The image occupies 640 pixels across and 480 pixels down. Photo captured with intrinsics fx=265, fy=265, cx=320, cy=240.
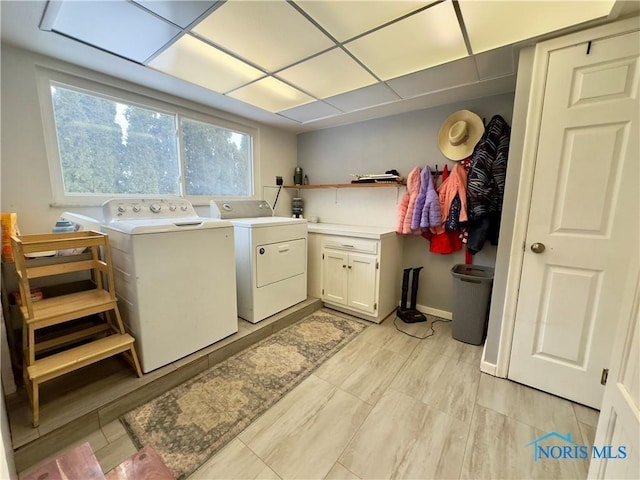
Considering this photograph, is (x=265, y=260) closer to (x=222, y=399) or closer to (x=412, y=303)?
(x=222, y=399)

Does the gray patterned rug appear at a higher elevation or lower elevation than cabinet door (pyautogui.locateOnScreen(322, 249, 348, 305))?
lower

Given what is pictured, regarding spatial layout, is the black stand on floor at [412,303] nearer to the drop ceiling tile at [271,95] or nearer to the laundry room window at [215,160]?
the drop ceiling tile at [271,95]

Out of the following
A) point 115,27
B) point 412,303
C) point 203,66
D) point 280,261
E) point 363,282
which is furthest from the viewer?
point 412,303

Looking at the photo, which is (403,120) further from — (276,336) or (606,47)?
(276,336)

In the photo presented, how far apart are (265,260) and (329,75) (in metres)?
1.63

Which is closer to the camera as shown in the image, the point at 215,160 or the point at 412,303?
the point at 412,303

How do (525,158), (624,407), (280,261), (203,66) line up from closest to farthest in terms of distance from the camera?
(624,407) → (525,158) → (203,66) → (280,261)

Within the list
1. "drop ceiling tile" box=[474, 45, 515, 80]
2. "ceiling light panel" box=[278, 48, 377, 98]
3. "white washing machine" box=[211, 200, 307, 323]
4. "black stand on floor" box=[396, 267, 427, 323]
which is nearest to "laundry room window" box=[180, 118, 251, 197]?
"white washing machine" box=[211, 200, 307, 323]

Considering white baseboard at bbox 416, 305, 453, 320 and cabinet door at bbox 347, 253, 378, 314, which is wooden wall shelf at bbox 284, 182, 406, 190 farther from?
white baseboard at bbox 416, 305, 453, 320

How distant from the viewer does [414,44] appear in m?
1.67

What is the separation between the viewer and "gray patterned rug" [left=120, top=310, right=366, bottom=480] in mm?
1356

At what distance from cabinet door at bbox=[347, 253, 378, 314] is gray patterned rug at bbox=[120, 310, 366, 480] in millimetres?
372

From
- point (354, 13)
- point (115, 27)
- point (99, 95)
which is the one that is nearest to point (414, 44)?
point (354, 13)

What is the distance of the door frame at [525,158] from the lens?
1421mm
